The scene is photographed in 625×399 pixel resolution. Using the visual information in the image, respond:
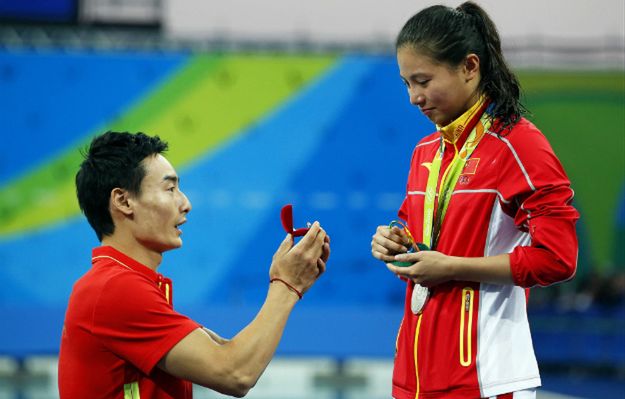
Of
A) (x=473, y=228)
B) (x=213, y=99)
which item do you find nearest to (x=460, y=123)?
(x=473, y=228)

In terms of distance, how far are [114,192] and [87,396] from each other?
1.88ft

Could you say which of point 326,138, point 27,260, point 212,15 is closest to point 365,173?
point 326,138

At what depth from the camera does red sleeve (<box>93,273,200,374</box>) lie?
2.35 metres

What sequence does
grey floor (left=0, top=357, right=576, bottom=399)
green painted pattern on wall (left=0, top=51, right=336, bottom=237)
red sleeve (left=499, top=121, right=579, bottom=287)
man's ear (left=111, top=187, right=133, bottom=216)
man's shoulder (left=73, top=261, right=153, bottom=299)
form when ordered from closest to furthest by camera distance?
1. red sleeve (left=499, top=121, right=579, bottom=287)
2. man's shoulder (left=73, top=261, right=153, bottom=299)
3. man's ear (left=111, top=187, right=133, bottom=216)
4. grey floor (left=0, top=357, right=576, bottom=399)
5. green painted pattern on wall (left=0, top=51, right=336, bottom=237)

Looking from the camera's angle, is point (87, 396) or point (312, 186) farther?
point (312, 186)

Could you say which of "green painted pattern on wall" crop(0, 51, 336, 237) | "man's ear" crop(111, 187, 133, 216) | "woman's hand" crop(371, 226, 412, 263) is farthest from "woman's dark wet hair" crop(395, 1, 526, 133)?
"green painted pattern on wall" crop(0, 51, 336, 237)

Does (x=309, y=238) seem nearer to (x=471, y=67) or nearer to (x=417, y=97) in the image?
(x=417, y=97)

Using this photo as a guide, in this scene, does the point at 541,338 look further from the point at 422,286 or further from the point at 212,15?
the point at 422,286

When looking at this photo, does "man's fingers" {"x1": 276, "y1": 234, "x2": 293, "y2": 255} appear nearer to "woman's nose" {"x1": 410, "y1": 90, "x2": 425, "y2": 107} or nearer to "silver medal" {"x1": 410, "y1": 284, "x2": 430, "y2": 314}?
"silver medal" {"x1": 410, "y1": 284, "x2": 430, "y2": 314}

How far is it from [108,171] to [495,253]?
1.12m

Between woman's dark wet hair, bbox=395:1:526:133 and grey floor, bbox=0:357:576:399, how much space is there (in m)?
5.89

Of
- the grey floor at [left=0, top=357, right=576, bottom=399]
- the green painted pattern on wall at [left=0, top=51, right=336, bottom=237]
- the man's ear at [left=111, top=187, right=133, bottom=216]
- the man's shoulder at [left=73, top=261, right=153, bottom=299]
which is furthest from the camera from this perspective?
the green painted pattern on wall at [left=0, top=51, right=336, bottom=237]

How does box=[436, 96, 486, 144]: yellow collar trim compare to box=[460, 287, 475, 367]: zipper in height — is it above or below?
above

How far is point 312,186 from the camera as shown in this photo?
9781 mm
